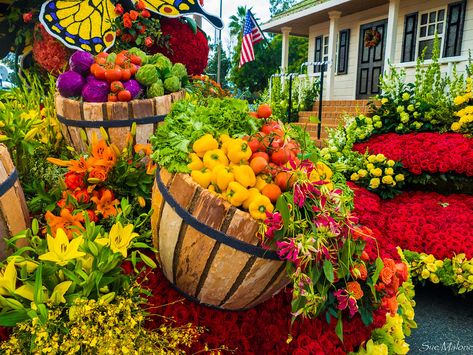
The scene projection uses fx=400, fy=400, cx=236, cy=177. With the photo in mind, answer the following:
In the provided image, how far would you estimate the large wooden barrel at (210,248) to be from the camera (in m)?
1.42

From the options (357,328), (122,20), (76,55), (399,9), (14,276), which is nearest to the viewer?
(14,276)

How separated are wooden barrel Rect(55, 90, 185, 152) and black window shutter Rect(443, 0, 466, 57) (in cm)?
892

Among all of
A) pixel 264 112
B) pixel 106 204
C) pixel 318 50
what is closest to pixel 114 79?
pixel 106 204

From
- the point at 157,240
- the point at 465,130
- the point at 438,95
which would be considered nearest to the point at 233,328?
the point at 157,240

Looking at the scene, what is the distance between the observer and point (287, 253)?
1.39 metres

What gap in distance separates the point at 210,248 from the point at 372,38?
11220 millimetres

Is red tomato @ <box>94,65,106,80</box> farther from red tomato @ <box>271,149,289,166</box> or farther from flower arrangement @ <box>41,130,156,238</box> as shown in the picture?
red tomato @ <box>271,149,289,166</box>

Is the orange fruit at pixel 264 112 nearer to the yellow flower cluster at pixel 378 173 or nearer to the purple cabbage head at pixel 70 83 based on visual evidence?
the purple cabbage head at pixel 70 83

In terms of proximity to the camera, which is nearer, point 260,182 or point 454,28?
point 260,182

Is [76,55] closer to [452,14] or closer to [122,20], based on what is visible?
[122,20]

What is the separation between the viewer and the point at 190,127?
5.42 feet

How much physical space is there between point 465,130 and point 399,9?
23.9 feet

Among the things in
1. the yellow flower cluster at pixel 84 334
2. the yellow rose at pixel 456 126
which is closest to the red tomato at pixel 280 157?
the yellow flower cluster at pixel 84 334

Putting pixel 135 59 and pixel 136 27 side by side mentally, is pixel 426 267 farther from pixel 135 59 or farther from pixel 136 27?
pixel 136 27
